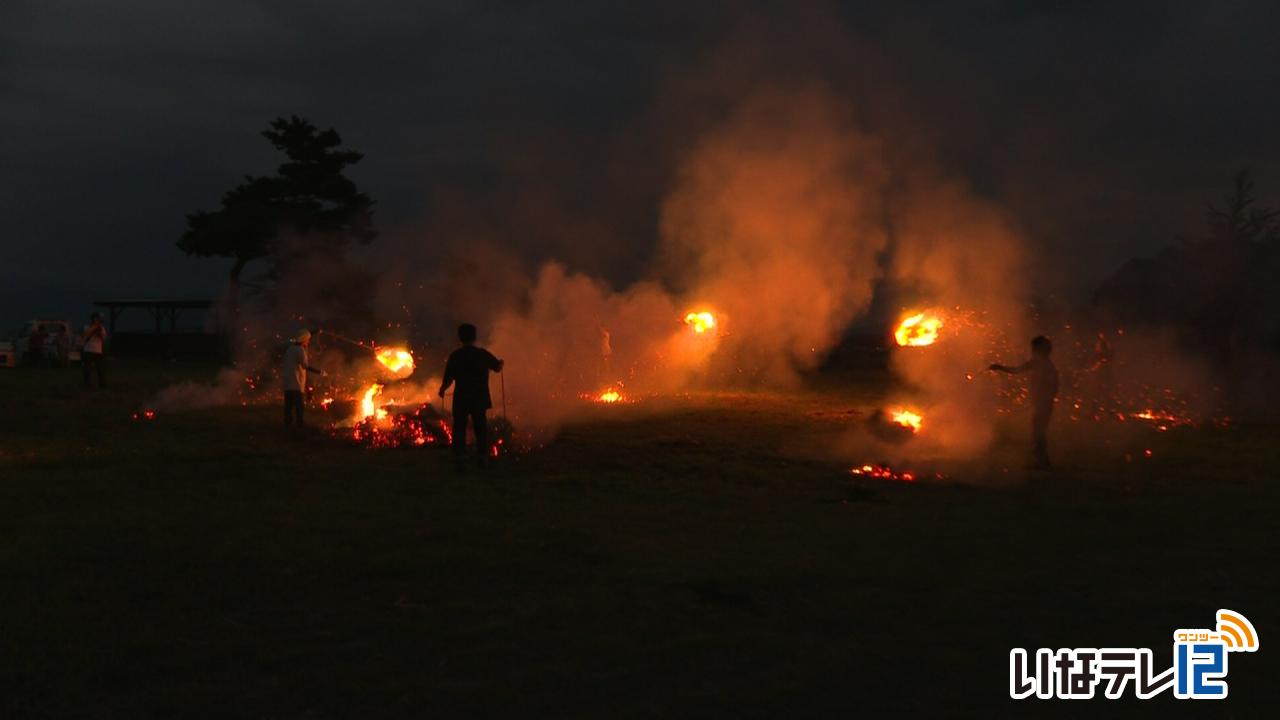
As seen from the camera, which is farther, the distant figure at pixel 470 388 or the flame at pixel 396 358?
the flame at pixel 396 358

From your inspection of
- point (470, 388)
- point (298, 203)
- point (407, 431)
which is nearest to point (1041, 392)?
point (470, 388)

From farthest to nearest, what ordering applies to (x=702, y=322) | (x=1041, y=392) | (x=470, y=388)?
1. (x=702, y=322)
2. (x=1041, y=392)
3. (x=470, y=388)

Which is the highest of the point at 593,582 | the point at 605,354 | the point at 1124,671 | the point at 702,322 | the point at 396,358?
the point at 702,322

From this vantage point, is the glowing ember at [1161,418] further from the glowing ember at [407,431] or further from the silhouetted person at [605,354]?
the glowing ember at [407,431]

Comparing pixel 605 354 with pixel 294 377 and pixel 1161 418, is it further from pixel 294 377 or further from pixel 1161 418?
pixel 1161 418

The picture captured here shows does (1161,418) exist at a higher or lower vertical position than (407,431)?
higher

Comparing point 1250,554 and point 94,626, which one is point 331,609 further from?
point 1250,554

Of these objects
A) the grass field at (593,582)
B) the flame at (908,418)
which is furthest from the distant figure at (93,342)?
the flame at (908,418)

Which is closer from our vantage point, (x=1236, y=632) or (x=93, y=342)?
(x=1236, y=632)

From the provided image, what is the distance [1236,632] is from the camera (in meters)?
5.78

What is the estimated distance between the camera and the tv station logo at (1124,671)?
4875mm

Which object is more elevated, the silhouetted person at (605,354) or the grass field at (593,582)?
the silhouetted person at (605,354)

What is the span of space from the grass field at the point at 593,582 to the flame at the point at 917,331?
19.9ft

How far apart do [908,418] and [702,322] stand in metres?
10.1
